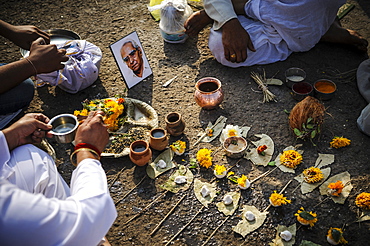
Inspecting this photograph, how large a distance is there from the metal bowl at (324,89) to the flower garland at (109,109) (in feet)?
7.12

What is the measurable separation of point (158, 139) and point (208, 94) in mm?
743

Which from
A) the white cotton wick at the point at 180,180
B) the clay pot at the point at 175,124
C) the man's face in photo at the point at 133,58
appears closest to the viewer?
the white cotton wick at the point at 180,180

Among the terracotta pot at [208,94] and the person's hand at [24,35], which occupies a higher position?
the person's hand at [24,35]

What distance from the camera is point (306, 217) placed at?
8.44 ft

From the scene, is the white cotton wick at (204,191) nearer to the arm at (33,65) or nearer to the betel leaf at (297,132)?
the betel leaf at (297,132)

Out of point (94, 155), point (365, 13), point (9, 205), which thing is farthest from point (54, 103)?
point (365, 13)

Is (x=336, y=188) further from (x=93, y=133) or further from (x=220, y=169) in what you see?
(x=93, y=133)

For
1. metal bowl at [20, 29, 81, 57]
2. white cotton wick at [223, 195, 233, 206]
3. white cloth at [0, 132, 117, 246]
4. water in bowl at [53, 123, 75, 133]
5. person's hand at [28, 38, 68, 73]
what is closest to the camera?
white cloth at [0, 132, 117, 246]

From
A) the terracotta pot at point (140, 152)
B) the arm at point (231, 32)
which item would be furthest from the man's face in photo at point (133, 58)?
the terracotta pot at point (140, 152)

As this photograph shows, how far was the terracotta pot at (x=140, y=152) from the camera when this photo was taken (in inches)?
119

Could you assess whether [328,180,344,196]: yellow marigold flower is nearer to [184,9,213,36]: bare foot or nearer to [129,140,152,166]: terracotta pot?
[129,140,152,166]: terracotta pot

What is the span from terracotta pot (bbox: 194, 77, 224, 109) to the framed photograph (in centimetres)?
85

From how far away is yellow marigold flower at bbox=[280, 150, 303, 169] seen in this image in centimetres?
306

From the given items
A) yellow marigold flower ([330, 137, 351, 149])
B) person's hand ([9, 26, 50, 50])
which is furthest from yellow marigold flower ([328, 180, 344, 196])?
person's hand ([9, 26, 50, 50])
